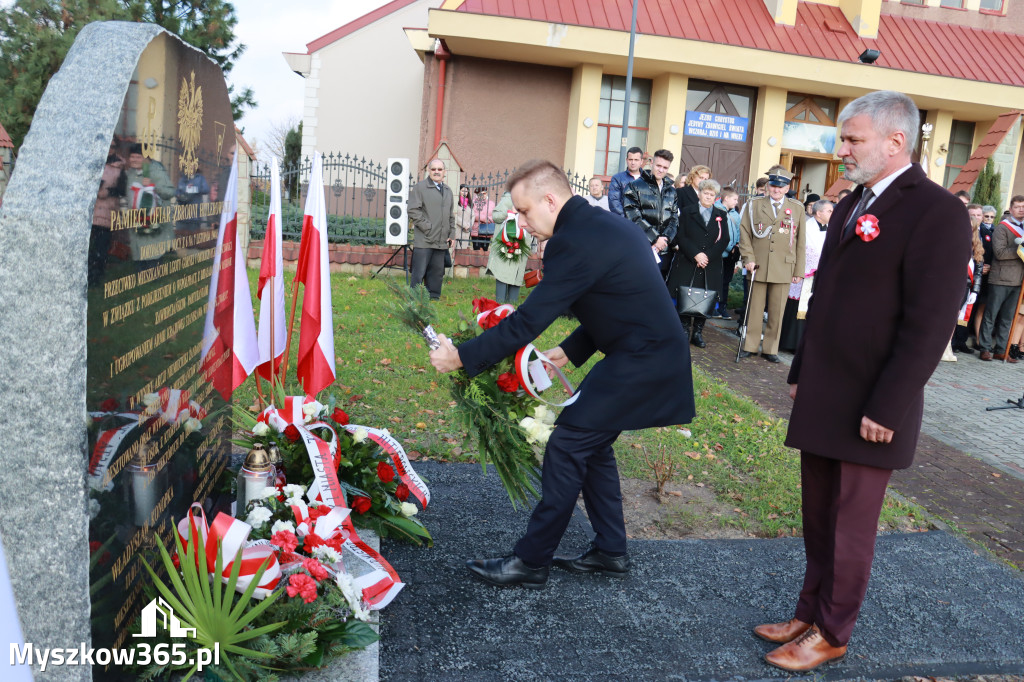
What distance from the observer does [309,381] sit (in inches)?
165

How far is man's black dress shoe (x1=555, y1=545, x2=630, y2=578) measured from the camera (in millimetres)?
3994

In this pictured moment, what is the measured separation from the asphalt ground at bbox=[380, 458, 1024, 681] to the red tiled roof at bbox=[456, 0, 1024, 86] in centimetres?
1573

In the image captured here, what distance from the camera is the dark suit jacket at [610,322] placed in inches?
139

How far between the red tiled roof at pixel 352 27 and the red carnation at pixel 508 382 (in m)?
23.0

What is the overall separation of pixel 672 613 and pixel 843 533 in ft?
2.90

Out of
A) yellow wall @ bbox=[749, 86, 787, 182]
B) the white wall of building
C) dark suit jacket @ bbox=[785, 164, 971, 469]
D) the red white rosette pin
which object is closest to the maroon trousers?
dark suit jacket @ bbox=[785, 164, 971, 469]

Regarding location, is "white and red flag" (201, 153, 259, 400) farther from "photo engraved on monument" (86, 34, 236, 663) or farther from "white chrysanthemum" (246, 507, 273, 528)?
"white chrysanthemum" (246, 507, 273, 528)

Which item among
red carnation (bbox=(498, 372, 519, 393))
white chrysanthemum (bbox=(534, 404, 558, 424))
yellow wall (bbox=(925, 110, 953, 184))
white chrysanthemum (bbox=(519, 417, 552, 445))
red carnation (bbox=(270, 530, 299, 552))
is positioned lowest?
red carnation (bbox=(270, 530, 299, 552))

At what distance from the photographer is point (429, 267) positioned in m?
12.4

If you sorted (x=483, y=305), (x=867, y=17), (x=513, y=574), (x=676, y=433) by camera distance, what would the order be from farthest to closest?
(x=867, y=17) → (x=676, y=433) → (x=483, y=305) → (x=513, y=574)

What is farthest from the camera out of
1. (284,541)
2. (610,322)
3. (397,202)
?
(397,202)

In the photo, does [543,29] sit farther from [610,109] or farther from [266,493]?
[266,493]

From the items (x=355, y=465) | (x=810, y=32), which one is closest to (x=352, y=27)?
(x=810, y=32)

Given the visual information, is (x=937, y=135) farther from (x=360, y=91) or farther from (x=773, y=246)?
(x=360, y=91)
